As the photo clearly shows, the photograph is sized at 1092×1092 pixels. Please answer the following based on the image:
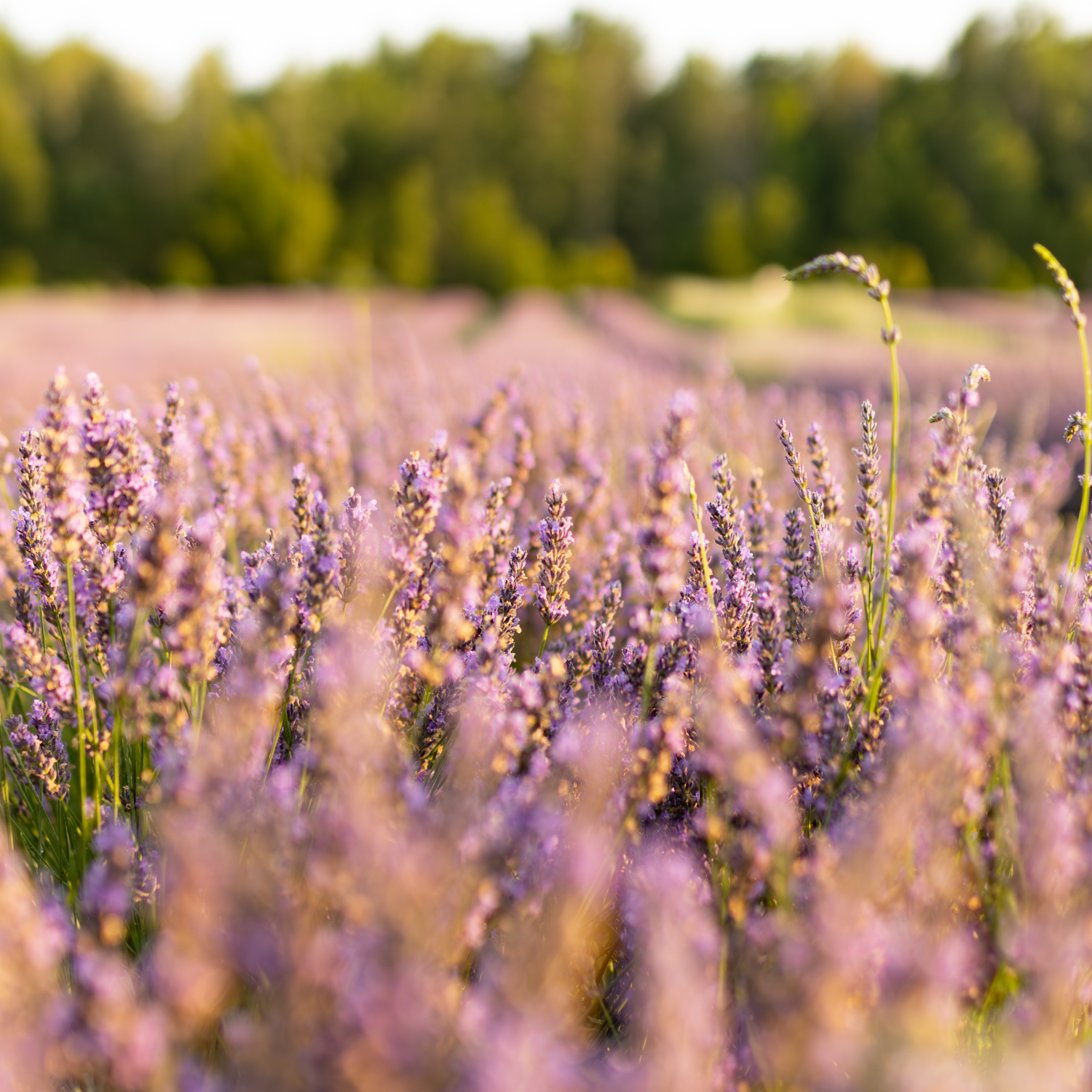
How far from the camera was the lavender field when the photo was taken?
2.05 ft

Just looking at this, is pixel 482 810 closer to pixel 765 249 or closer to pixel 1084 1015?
pixel 1084 1015

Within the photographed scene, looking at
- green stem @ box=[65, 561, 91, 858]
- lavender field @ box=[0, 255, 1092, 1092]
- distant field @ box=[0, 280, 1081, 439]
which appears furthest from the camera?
distant field @ box=[0, 280, 1081, 439]

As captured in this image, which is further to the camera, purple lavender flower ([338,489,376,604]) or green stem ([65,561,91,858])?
purple lavender flower ([338,489,376,604])

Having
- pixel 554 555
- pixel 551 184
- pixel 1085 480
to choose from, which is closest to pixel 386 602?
pixel 554 555

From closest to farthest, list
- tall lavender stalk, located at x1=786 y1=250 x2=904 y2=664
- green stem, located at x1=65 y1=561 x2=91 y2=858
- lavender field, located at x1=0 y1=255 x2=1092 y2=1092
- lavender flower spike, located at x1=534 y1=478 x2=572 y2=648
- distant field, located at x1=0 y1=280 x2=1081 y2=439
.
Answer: lavender field, located at x1=0 y1=255 x2=1092 y2=1092, green stem, located at x1=65 y1=561 x2=91 y2=858, tall lavender stalk, located at x1=786 y1=250 x2=904 y2=664, lavender flower spike, located at x1=534 y1=478 x2=572 y2=648, distant field, located at x1=0 y1=280 x2=1081 y2=439

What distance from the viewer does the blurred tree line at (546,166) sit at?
32.6 m

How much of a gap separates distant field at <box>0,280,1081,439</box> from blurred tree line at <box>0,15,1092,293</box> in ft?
22.2

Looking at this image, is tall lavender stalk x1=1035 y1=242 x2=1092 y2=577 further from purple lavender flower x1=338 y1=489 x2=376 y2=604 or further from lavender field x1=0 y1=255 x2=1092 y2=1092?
purple lavender flower x1=338 y1=489 x2=376 y2=604

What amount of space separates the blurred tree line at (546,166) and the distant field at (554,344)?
676 cm

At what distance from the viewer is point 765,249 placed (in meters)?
34.3

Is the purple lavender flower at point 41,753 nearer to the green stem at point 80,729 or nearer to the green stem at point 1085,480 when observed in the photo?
the green stem at point 80,729

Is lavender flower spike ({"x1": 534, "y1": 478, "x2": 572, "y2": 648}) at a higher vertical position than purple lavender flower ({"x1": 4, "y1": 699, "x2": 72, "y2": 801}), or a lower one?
higher

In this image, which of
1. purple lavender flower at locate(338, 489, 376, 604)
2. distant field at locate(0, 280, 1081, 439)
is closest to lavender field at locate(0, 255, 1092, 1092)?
purple lavender flower at locate(338, 489, 376, 604)

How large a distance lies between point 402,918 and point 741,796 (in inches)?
19.4
